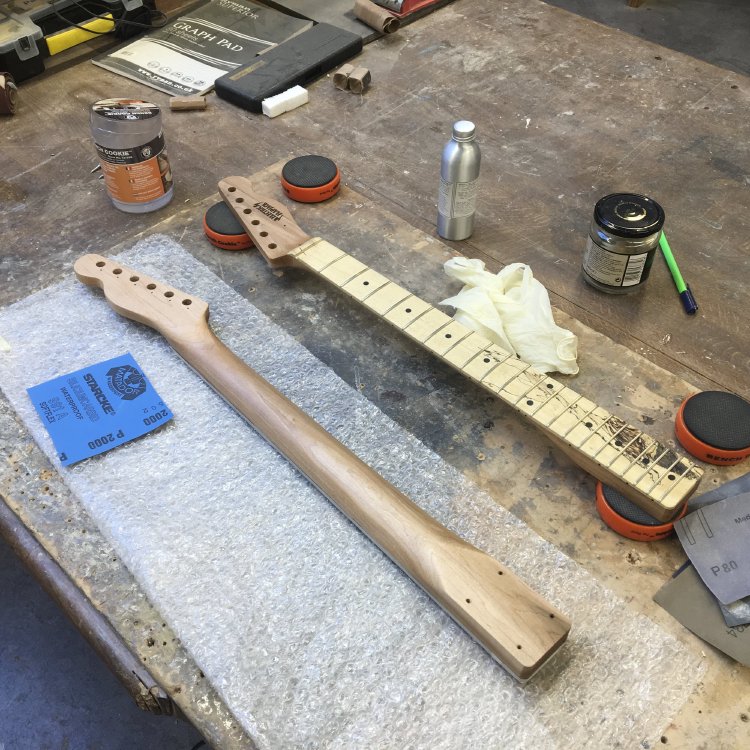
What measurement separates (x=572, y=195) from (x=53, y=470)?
89 centimetres

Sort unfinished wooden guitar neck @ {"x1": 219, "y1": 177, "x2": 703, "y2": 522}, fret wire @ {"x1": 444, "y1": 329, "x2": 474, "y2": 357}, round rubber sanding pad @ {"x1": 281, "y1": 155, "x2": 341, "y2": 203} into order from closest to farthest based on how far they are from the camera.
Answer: unfinished wooden guitar neck @ {"x1": 219, "y1": 177, "x2": 703, "y2": 522} < fret wire @ {"x1": 444, "y1": 329, "x2": 474, "y2": 357} < round rubber sanding pad @ {"x1": 281, "y1": 155, "x2": 341, "y2": 203}

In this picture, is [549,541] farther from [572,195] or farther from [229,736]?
[572,195]

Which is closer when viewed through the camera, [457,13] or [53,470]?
[53,470]

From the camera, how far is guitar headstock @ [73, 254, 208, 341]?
919 millimetres

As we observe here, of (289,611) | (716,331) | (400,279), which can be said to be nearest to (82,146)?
(400,279)

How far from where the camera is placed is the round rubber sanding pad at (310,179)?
1.13 m

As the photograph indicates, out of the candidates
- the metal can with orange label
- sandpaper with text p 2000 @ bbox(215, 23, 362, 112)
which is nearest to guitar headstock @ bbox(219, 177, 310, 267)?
the metal can with orange label

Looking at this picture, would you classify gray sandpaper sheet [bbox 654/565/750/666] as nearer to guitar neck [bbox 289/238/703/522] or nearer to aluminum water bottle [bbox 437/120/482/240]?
guitar neck [bbox 289/238/703/522]

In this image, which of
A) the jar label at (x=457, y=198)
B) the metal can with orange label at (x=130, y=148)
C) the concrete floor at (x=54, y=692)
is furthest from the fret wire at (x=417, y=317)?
the concrete floor at (x=54, y=692)

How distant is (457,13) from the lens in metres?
1.64

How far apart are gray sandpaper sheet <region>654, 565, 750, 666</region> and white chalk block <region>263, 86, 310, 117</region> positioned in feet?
3.49

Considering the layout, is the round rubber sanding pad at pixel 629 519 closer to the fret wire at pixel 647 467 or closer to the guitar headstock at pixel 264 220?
the fret wire at pixel 647 467

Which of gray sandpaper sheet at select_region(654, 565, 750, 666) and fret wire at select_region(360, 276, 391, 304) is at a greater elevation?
fret wire at select_region(360, 276, 391, 304)

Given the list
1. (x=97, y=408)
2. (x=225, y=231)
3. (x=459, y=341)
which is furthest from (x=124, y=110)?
(x=459, y=341)
